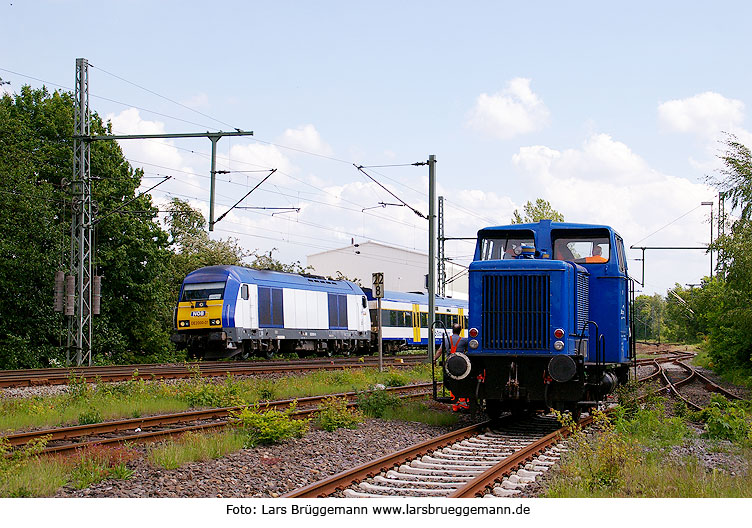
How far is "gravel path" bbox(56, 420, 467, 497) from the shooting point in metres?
7.43

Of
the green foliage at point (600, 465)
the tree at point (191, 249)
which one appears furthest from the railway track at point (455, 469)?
the tree at point (191, 249)

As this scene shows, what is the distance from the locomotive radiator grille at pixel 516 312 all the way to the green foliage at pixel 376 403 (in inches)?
113

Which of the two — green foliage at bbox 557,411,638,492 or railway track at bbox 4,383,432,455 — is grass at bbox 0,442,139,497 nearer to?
railway track at bbox 4,383,432,455

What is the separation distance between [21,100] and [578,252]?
3284cm

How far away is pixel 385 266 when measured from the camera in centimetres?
8125

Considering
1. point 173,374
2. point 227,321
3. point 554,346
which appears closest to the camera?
point 554,346

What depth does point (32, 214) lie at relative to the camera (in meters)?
29.4

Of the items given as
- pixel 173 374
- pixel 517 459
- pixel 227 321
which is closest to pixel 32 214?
pixel 227 321

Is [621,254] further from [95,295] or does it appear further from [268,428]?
[95,295]

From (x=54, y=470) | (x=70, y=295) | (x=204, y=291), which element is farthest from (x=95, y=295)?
(x=54, y=470)

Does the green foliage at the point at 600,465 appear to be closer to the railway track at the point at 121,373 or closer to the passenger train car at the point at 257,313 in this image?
the railway track at the point at 121,373

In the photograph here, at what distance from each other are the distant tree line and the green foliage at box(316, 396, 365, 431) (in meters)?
17.7

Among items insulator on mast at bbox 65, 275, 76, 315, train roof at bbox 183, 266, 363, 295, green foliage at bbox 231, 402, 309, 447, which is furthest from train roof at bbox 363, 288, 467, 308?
green foliage at bbox 231, 402, 309, 447
